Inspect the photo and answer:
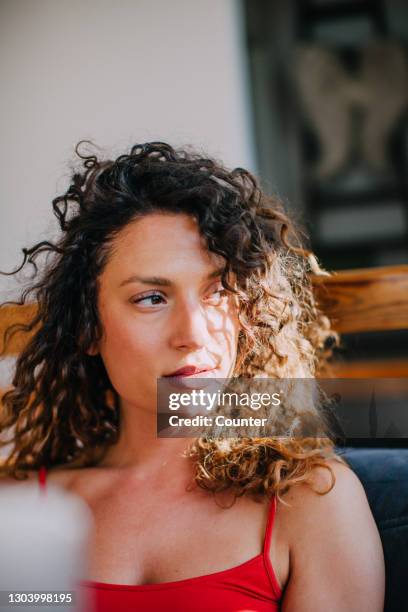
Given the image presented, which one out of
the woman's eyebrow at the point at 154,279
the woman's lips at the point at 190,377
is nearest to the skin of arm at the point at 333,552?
the woman's lips at the point at 190,377

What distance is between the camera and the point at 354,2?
2.23 m

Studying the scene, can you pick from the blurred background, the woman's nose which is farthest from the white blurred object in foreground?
the blurred background

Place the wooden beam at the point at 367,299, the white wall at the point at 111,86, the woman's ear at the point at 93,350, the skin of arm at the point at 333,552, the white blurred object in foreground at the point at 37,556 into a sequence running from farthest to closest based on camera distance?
the white wall at the point at 111,86, the wooden beam at the point at 367,299, the woman's ear at the point at 93,350, the skin of arm at the point at 333,552, the white blurred object in foreground at the point at 37,556

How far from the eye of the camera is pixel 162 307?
3.41 feet

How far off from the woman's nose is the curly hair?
0.07m

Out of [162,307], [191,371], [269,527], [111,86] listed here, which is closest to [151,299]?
[162,307]

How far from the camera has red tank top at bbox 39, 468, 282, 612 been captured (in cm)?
96

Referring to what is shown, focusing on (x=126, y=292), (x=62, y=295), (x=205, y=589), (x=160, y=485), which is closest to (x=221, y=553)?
(x=205, y=589)

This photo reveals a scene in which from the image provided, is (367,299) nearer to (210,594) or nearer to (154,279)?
(154,279)

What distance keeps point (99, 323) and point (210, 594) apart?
474 mm

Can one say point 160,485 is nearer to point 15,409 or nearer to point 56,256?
point 15,409

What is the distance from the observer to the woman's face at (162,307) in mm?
1017

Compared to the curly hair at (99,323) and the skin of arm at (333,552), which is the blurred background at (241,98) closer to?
the curly hair at (99,323)

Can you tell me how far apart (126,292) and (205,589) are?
47 centimetres
